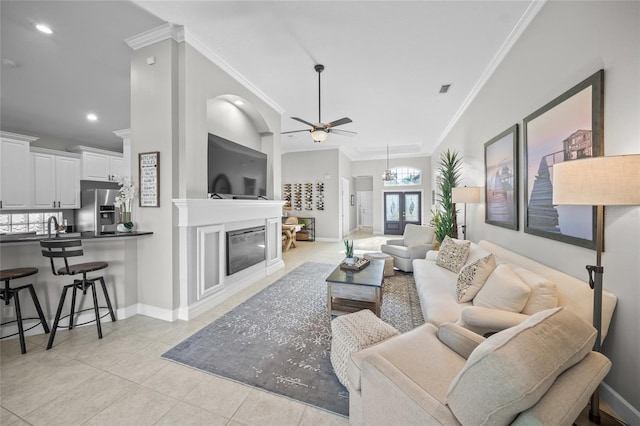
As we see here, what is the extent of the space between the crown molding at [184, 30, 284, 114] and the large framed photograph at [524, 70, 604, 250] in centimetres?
367

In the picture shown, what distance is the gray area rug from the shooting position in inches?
69.7

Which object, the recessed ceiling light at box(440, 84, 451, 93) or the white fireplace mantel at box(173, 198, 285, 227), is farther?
the recessed ceiling light at box(440, 84, 451, 93)

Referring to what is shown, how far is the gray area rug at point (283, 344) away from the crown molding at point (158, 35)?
10.8 feet

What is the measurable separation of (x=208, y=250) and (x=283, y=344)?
162 centimetres

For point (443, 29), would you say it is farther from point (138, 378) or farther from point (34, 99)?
point (34, 99)

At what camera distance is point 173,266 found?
9.14ft

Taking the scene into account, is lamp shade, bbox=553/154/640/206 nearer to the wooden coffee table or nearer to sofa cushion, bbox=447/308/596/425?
sofa cushion, bbox=447/308/596/425

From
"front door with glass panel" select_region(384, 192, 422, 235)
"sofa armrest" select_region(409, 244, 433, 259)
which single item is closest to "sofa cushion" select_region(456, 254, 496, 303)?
"sofa armrest" select_region(409, 244, 433, 259)

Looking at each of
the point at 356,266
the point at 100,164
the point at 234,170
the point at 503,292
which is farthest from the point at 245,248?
the point at 100,164

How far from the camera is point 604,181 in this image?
1224 mm

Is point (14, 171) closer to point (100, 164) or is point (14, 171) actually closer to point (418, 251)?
point (100, 164)

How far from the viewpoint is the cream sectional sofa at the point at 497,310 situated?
5.04 ft

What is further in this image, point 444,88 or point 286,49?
point 444,88

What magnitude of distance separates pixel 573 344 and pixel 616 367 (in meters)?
1.15
